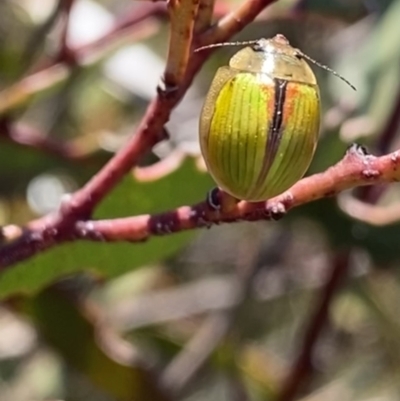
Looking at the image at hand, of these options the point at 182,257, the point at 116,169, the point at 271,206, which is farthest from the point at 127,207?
the point at 182,257

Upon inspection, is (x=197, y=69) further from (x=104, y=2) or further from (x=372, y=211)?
(x=104, y=2)

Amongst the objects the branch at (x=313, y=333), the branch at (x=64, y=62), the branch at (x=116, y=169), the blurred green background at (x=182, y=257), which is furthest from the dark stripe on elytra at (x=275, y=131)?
the branch at (x=313, y=333)

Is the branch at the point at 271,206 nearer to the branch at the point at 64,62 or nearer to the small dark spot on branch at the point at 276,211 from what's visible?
the small dark spot on branch at the point at 276,211

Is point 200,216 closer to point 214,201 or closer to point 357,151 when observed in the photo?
point 214,201

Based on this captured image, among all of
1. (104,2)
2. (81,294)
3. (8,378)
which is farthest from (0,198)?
(104,2)

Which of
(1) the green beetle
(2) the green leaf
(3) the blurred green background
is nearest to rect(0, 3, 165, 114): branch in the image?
(3) the blurred green background

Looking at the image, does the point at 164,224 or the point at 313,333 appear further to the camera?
the point at 313,333
